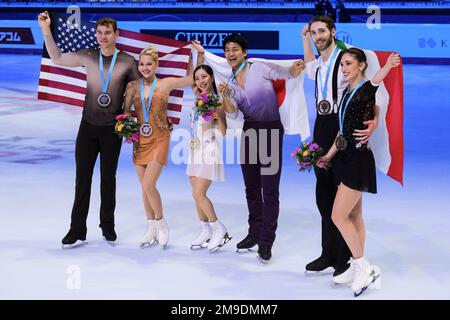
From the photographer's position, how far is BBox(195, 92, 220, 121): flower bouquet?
607 cm

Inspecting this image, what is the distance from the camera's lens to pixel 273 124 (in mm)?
6188

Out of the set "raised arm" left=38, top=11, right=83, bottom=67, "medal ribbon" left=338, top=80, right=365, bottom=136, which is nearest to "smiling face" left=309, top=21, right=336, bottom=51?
"medal ribbon" left=338, top=80, right=365, bottom=136

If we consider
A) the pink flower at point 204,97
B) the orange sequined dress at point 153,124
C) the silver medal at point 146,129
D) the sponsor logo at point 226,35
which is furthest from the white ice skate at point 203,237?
the sponsor logo at point 226,35

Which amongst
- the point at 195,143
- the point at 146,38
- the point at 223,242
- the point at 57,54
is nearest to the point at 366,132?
the point at 195,143

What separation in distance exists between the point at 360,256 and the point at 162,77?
2143 millimetres

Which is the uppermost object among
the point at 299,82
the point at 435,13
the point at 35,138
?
the point at 435,13

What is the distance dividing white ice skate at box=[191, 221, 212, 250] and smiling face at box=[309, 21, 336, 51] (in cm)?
170

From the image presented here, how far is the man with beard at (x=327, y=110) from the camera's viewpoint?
18.5ft

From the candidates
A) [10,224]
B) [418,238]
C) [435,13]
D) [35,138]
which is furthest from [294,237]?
[435,13]

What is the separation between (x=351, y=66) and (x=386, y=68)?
0.22m

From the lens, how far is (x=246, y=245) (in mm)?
6414

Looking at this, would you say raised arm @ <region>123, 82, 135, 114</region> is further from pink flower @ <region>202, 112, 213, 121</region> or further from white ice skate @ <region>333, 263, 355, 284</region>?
white ice skate @ <region>333, 263, 355, 284</region>
